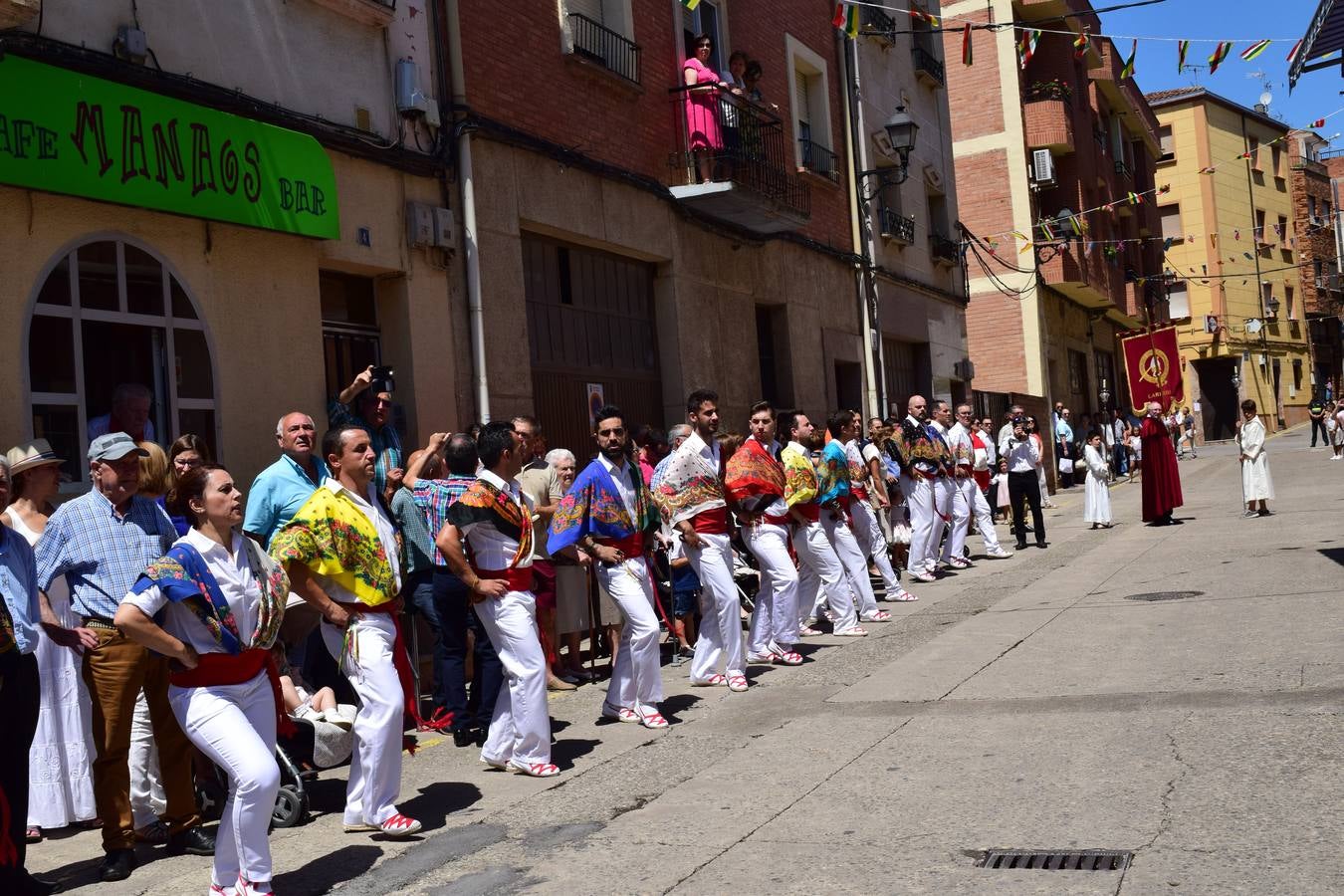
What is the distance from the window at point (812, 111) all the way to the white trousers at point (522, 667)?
1382 cm

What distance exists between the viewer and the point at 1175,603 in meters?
11.1

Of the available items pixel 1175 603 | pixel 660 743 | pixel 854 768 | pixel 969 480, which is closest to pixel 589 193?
pixel 969 480

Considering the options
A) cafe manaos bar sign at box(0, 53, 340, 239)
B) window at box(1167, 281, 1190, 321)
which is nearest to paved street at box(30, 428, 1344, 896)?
cafe manaos bar sign at box(0, 53, 340, 239)

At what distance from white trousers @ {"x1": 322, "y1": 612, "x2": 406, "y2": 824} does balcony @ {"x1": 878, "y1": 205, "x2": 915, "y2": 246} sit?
17811 millimetres

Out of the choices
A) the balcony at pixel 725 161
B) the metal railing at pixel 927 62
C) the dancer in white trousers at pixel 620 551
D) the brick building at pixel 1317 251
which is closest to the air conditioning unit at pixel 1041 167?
the metal railing at pixel 927 62

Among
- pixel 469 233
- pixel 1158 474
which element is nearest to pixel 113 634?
pixel 469 233

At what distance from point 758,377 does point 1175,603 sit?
803 centimetres

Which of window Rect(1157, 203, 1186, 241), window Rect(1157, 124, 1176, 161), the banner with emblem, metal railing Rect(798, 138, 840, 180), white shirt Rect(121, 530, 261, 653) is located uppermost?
window Rect(1157, 124, 1176, 161)

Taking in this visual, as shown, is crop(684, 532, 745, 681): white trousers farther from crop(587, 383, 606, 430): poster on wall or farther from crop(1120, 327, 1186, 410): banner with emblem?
crop(1120, 327, 1186, 410): banner with emblem

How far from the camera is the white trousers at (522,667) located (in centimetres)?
705

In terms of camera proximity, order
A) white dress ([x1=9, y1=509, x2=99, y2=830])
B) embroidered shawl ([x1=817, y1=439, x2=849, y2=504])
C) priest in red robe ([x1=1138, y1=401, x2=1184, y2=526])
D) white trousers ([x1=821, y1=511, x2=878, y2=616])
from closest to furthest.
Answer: white dress ([x1=9, y1=509, x2=99, y2=830])
embroidered shawl ([x1=817, y1=439, x2=849, y2=504])
white trousers ([x1=821, y1=511, x2=878, y2=616])
priest in red robe ([x1=1138, y1=401, x2=1184, y2=526])

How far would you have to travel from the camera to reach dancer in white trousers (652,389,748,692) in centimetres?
922

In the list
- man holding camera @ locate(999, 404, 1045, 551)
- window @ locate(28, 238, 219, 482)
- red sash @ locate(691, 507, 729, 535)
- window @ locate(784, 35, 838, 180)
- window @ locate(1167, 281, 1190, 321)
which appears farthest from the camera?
window @ locate(1167, 281, 1190, 321)

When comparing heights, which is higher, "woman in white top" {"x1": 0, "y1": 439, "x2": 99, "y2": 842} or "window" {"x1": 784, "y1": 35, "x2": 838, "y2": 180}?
"window" {"x1": 784, "y1": 35, "x2": 838, "y2": 180}
